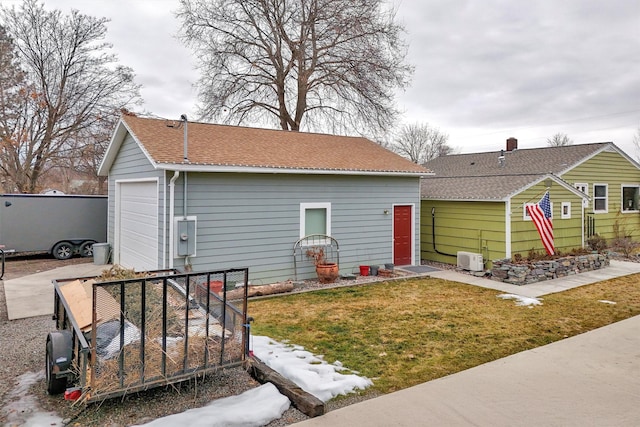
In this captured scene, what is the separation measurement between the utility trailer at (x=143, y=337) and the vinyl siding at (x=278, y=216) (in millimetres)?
4287

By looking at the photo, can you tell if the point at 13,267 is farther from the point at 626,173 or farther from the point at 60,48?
the point at 626,173

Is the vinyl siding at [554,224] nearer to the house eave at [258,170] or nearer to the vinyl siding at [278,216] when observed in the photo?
the vinyl siding at [278,216]

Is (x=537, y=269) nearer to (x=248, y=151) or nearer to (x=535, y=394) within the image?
(x=535, y=394)

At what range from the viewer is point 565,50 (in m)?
13.5

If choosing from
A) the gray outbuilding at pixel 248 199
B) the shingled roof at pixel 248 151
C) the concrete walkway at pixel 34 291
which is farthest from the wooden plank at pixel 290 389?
the shingled roof at pixel 248 151

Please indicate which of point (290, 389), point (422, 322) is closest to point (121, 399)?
point (290, 389)

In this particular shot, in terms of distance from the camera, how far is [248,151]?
959 centimetres

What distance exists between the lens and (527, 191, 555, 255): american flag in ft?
33.6

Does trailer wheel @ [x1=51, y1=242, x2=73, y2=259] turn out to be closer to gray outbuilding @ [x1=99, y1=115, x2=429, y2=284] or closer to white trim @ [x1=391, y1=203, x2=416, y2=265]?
gray outbuilding @ [x1=99, y1=115, x2=429, y2=284]

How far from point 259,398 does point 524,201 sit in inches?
376

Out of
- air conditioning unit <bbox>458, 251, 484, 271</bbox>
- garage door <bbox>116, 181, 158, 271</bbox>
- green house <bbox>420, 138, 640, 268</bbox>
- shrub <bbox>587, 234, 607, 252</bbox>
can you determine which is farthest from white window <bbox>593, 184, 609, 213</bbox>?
garage door <bbox>116, 181, 158, 271</bbox>

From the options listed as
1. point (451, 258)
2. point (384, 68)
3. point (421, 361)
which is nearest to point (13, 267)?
point (421, 361)

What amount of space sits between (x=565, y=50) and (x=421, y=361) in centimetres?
1338

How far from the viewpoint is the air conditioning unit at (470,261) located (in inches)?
421
